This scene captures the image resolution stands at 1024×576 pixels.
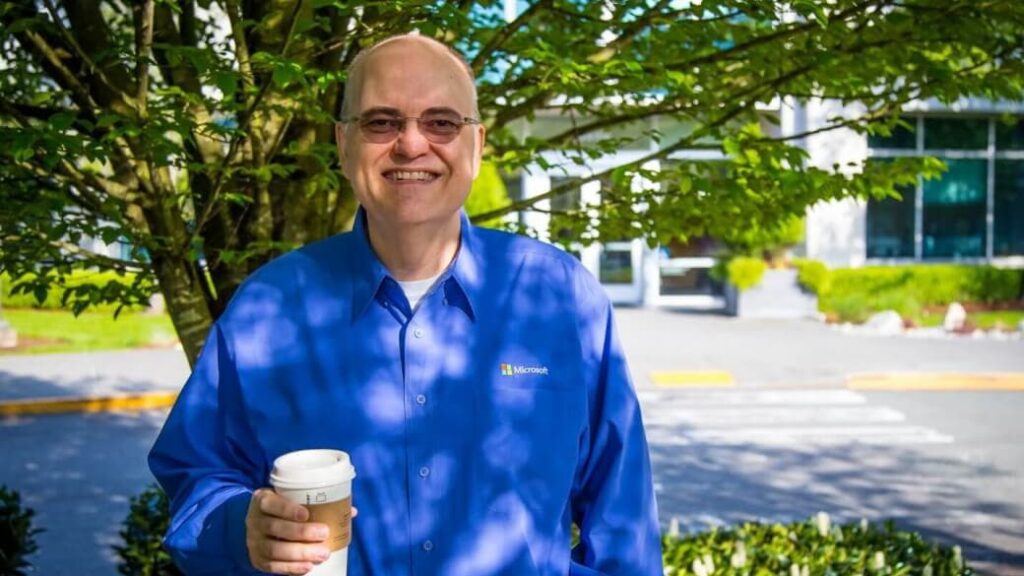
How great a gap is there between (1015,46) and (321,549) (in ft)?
11.8

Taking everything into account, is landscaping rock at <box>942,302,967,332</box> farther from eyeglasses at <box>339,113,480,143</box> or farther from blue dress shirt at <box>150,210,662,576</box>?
eyeglasses at <box>339,113,480,143</box>

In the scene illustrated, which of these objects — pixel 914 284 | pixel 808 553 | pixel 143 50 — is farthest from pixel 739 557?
pixel 914 284

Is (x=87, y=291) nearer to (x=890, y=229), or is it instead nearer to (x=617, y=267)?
(x=617, y=267)

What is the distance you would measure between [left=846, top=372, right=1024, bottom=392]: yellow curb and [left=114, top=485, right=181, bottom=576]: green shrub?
32.5 feet

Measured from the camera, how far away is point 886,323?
1717 cm

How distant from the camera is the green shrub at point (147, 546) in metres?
4.43

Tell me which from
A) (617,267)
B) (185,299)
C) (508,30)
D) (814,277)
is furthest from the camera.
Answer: (617,267)

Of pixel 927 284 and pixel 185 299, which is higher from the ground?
pixel 185 299

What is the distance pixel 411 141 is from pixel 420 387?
19.1 inches

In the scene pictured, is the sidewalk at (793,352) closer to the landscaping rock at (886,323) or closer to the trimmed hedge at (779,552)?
the landscaping rock at (886,323)

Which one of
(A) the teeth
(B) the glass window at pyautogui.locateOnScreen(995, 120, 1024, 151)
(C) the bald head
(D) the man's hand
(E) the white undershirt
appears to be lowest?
(D) the man's hand

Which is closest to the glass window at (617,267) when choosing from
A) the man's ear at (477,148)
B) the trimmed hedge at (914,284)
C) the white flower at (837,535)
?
the trimmed hedge at (914,284)

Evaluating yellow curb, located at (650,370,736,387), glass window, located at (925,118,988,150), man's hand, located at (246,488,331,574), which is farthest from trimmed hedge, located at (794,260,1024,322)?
man's hand, located at (246,488,331,574)

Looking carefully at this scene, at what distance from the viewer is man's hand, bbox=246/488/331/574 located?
1.55m
